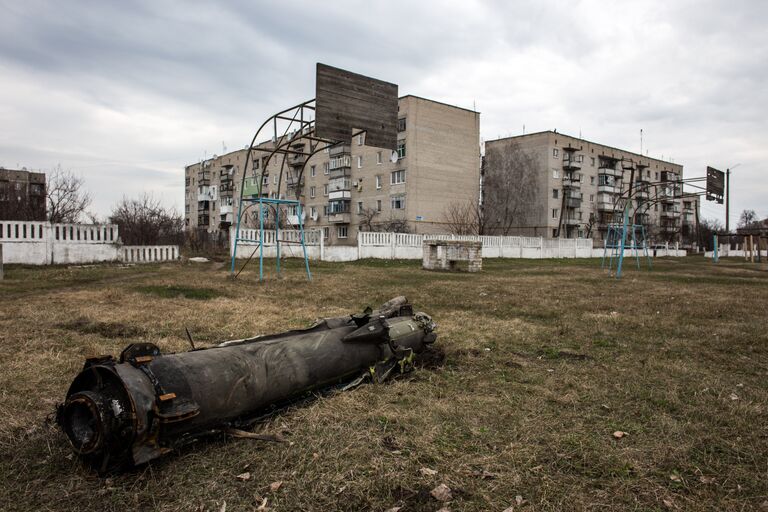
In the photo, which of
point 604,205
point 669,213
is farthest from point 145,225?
point 669,213

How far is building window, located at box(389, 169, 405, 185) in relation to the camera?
44.5 meters

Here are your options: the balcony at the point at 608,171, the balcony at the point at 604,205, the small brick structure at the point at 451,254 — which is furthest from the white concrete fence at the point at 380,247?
the balcony at the point at 608,171

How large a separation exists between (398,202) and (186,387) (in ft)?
140

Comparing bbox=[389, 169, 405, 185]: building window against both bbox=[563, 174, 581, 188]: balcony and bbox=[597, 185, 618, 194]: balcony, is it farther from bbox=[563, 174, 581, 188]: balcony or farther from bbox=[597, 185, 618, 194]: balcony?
bbox=[597, 185, 618, 194]: balcony

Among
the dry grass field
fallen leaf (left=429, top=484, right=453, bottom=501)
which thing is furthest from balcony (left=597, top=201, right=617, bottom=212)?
fallen leaf (left=429, top=484, right=453, bottom=501)

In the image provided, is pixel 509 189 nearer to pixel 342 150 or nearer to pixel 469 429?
pixel 342 150

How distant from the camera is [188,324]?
5953 mm

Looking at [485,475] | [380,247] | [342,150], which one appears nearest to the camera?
[485,475]

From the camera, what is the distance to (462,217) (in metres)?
44.6

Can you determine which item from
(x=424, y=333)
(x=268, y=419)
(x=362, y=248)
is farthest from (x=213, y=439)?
(x=362, y=248)

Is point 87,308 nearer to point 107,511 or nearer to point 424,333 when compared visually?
point 424,333

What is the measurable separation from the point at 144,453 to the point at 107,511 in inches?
10.5


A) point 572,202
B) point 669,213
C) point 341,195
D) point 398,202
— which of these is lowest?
point 398,202

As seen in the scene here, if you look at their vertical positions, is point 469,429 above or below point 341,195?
below
